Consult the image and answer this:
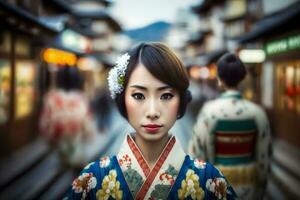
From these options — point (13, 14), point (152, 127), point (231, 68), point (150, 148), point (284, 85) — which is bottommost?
point (150, 148)

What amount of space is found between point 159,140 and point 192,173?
0.27m

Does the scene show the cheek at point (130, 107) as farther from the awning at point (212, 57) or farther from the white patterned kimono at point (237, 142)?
the awning at point (212, 57)

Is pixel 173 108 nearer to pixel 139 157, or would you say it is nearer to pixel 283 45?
pixel 139 157

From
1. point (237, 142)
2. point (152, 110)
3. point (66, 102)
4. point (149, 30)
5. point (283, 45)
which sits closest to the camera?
point (152, 110)

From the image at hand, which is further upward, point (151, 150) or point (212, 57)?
point (212, 57)

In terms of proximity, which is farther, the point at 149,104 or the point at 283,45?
the point at 283,45

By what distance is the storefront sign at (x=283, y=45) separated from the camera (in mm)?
11086

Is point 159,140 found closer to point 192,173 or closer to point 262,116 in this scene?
point 192,173

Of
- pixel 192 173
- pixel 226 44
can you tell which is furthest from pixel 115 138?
pixel 226 44

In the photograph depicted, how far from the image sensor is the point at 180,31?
11088cm

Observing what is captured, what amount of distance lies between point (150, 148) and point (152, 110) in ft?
0.89

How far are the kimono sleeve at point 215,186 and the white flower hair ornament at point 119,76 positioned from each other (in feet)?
2.27

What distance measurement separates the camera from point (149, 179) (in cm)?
228

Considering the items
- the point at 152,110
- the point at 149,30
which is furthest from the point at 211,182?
the point at 149,30
